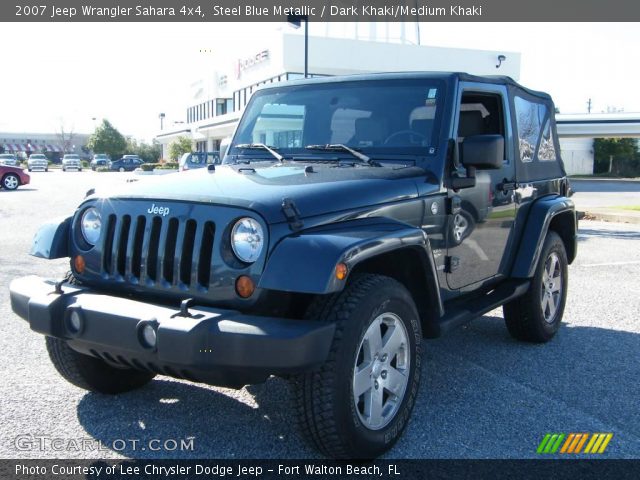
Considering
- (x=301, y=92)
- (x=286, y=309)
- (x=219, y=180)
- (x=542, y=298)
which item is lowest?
(x=542, y=298)

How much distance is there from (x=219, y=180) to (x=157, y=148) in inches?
3594

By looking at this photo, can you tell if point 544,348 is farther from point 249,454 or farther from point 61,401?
point 61,401

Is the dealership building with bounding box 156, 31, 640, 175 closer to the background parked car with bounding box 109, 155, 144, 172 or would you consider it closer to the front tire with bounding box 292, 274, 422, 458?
the background parked car with bounding box 109, 155, 144, 172

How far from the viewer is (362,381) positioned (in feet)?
10.6

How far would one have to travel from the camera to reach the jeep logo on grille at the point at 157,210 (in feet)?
10.7

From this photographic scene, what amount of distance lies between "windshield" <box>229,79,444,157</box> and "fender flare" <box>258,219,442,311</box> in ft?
3.65

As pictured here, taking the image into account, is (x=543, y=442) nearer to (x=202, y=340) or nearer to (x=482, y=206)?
(x=482, y=206)

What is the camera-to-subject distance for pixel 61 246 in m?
3.71

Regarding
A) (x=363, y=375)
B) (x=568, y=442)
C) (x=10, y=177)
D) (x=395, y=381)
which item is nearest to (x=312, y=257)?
(x=363, y=375)

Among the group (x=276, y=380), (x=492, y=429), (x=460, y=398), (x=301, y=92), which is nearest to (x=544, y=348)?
(x=460, y=398)

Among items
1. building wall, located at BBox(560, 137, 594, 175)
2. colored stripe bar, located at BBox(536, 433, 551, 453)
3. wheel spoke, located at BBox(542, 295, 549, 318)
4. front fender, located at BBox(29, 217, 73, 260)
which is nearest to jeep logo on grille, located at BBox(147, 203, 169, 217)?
front fender, located at BBox(29, 217, 73, 260)

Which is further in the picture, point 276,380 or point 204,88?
point 204,88

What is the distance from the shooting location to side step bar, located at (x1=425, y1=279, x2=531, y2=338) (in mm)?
3832

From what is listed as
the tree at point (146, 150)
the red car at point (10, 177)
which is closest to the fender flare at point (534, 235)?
the red car at point (10, 177)
